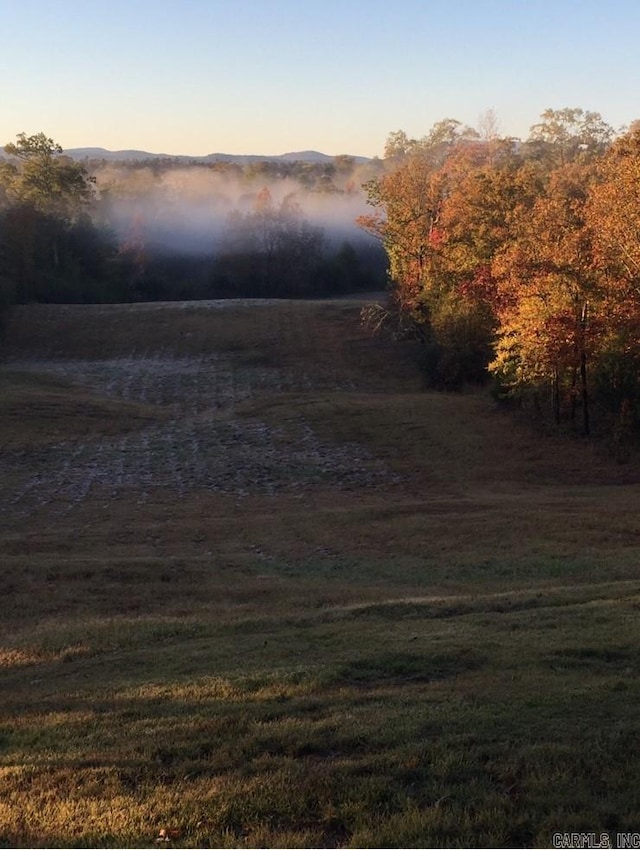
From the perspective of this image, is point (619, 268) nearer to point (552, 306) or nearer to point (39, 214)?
point (552, 306)

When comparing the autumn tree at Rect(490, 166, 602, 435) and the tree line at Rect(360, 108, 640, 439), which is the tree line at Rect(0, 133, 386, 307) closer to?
the tree line at Rect(360, 108, 640, 439)

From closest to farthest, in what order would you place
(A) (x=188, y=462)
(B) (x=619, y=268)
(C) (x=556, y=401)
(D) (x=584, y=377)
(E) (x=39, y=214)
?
(B) (x=619, y=268) → (A) (x=188, y=462) → (D) (x=584, y=377) → (C) (x=556, y=401) → (E) (x=39, y=214)

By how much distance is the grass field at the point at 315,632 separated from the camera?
5.48 meters

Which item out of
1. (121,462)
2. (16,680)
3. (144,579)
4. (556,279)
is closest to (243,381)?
(121,462)

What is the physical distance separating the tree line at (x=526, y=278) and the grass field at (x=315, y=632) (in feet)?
9.48

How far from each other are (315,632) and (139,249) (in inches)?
3644

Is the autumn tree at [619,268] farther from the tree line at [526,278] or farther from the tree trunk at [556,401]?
the tree trunk at [556,401]

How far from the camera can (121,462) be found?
1276 inches

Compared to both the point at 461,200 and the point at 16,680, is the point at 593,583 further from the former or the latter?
the point at 461,200

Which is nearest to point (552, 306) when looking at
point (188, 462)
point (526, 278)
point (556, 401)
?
point (526, 278)

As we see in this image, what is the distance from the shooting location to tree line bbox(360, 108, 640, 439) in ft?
99.9

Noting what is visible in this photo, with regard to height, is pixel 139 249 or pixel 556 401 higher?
pixel 139 249

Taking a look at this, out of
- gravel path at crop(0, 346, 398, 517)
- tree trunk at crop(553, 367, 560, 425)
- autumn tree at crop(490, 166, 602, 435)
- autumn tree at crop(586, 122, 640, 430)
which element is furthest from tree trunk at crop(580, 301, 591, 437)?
gravel path at crop(0, 346, 398, 517)

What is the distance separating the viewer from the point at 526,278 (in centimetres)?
3503
